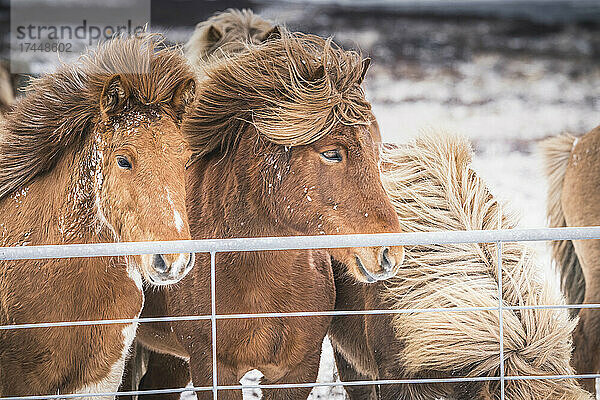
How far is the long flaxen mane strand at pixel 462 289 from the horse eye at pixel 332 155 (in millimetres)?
289

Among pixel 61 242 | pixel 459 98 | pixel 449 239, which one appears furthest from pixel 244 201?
pixel 459 98

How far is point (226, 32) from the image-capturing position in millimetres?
2332

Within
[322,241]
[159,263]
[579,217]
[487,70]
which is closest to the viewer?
[322,241]

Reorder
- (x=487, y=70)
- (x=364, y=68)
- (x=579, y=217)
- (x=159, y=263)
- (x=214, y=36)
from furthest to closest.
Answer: (x=579, y=217)
(x=487, y=70)
(x=214, y=36)
(x=364, y=68)
(x=159, y=263)

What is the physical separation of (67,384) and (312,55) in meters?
1.20

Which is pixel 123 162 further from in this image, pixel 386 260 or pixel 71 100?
pixel 386 260

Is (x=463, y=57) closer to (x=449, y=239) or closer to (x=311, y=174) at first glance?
(x=311, y=174)

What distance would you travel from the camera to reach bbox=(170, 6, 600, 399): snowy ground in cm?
244

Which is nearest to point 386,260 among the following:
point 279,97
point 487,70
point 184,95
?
point 279,97

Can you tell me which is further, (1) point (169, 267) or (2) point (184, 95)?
(2) point (184, 95)

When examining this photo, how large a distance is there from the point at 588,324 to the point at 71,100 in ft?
6.52

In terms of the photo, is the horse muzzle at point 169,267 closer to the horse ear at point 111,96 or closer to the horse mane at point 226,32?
the horse ear at point 111,96

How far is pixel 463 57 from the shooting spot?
251cm

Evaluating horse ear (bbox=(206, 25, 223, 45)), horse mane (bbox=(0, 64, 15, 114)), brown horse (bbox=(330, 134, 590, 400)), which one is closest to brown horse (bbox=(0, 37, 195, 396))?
horse mane (bbox=(0, 64, 15, 114))
